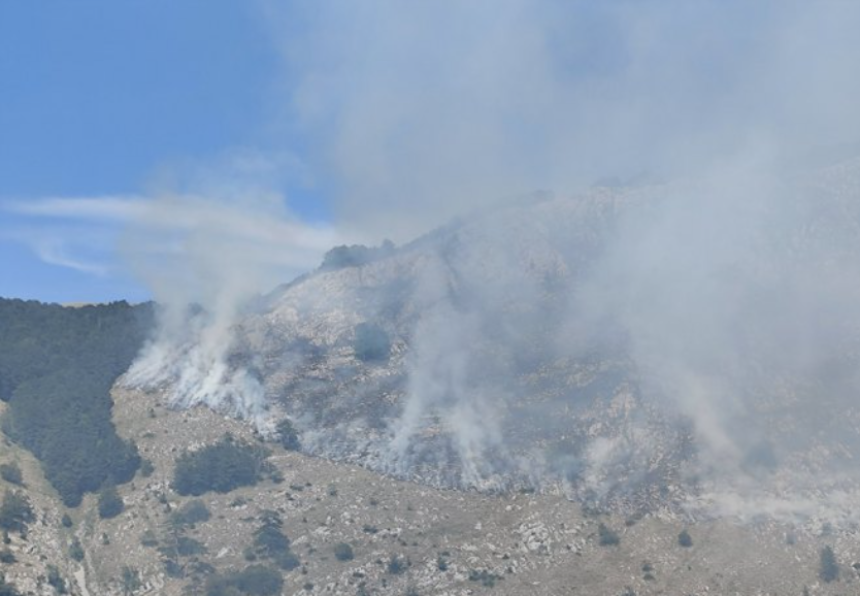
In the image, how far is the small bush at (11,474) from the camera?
19015 cm

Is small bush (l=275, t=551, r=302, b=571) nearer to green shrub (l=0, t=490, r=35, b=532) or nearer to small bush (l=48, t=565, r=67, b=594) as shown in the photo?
small bush (l=48, t=565, r=67, b=594)

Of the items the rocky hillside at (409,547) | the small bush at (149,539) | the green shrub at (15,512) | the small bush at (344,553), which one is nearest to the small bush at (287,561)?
the rocky hillside at (409,547)

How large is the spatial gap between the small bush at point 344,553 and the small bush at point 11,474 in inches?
2755

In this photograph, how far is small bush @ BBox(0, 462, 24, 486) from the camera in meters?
190

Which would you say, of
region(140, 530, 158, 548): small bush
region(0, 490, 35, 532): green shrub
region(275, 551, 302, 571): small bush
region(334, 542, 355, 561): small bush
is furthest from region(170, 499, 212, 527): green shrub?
region(334, 542, 355, 561): small bush

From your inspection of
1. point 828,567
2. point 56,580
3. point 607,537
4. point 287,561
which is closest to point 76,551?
point 56,580

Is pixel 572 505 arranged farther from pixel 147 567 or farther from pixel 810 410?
pixel 147 567

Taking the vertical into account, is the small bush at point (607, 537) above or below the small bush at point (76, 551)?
above

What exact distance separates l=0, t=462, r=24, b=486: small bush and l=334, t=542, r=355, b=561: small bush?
70.0 metres

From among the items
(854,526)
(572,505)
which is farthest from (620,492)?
(854,526)

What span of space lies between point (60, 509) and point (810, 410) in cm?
15284

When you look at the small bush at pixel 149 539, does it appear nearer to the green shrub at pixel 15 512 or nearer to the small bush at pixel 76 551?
the small bush at pixel 76 551

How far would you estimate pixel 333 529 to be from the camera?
178 meters

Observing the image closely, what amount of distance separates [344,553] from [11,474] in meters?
Answer: 73.8
